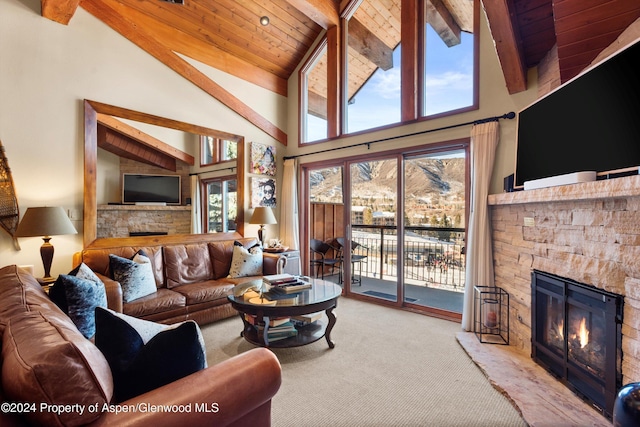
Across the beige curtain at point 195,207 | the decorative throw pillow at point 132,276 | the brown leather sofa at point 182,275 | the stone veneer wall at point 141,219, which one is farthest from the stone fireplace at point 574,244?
the stone veneer wall at point 141,219

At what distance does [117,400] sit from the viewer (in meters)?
1.08

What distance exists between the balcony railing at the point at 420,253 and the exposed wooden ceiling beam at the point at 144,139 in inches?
166

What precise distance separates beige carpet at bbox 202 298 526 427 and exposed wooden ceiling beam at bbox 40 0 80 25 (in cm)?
353

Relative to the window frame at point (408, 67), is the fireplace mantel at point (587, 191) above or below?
below

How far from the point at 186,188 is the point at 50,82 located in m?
3.76

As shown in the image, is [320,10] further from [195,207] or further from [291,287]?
[195,207]

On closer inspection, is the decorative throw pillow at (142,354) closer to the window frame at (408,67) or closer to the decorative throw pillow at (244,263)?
the decorative throw pillow at (244,263)

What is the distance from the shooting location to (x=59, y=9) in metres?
2.97

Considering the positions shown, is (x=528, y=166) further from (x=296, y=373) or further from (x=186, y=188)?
(x=186, y=188)

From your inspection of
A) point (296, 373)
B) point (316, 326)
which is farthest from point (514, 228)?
point (296, 373)

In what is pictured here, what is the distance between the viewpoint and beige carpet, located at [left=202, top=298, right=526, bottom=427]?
73.9 inches

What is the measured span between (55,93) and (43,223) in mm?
1474

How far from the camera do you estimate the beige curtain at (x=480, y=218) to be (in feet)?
10.4

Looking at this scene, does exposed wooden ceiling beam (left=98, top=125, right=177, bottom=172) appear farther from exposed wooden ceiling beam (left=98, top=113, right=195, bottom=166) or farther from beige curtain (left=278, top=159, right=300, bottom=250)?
beige curtain (left=278, top=159, right=300, bottom=250)
